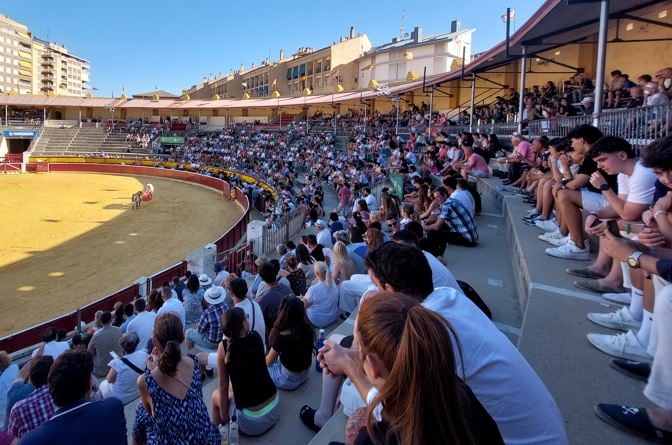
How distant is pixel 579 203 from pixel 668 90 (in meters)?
3.23

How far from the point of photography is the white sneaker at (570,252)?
15.0ft

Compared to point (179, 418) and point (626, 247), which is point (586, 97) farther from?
point (179, 418)

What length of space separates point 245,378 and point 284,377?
2.06 ft

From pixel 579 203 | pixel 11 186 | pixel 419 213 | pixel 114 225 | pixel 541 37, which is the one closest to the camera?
pixel 579 203

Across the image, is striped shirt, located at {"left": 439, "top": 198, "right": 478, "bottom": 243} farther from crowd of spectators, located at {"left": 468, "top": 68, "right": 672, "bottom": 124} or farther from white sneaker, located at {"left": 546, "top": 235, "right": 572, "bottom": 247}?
crowd of spectators, located at {"left": 468, "top": 68, "right": 672, "bottom": 124}

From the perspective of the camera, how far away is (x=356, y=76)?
52969 millimetres

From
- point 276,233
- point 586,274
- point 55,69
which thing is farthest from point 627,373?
point 55,69

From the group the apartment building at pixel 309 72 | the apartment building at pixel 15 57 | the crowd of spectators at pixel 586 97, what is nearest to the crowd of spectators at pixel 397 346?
the crowd of spectators at pixel 586 97

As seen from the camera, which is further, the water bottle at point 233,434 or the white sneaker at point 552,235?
the white sneaker at point 552,235

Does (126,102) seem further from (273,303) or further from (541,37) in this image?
(273,303)

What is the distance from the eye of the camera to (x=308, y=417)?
323cm

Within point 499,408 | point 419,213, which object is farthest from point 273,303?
point 419,213

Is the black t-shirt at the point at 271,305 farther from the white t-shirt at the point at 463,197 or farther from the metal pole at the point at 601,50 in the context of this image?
the metal pole at the point at 601,50

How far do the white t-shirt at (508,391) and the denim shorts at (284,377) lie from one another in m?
2.38
